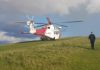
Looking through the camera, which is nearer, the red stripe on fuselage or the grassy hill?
the grassy hill

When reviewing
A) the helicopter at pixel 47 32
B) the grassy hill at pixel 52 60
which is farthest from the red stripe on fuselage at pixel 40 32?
the grassy hill at pixel 52 60

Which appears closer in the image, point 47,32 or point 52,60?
point 52,60

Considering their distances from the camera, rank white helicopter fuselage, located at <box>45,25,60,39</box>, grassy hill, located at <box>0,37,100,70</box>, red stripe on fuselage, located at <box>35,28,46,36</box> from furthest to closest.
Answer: white helicopter fuselage, located at <box>45,25,60,39</box> → red stripe on fuselage, located at <box>35,28,46,36</box> → grassy hill, located at <box>0,37,100,70</box>

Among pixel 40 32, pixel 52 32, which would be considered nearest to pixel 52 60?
pixel 40 32

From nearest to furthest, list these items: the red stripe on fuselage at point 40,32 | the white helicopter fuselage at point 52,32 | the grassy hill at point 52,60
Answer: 1. the grassy hill at point 52,60
2. the red stripe on fuselage at point 40,32
3. the white helicopter fuselage at point 52,32

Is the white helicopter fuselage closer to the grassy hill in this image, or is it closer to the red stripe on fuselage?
the red stripe on fuselage

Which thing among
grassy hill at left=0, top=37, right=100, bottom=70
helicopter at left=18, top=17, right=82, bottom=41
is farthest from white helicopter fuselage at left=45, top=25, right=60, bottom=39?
grassy hill at left=0, top=37, right=100, bottom=70

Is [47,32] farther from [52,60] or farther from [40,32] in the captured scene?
[52,60]

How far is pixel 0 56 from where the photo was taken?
44.4 m

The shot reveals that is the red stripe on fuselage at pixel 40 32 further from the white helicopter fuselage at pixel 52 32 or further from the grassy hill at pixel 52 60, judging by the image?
the grassy hill at pixel 52 60

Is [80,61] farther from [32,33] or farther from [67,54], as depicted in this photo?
[32,33]

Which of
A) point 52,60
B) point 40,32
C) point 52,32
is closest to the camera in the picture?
point 52,60

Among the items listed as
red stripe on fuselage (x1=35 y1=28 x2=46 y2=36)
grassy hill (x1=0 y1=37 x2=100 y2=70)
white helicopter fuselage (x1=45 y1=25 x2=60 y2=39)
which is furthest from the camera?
white helicopter fuselage (x1=45 y1=25 x2=60 y2=39)

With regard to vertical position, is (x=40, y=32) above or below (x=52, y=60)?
above
